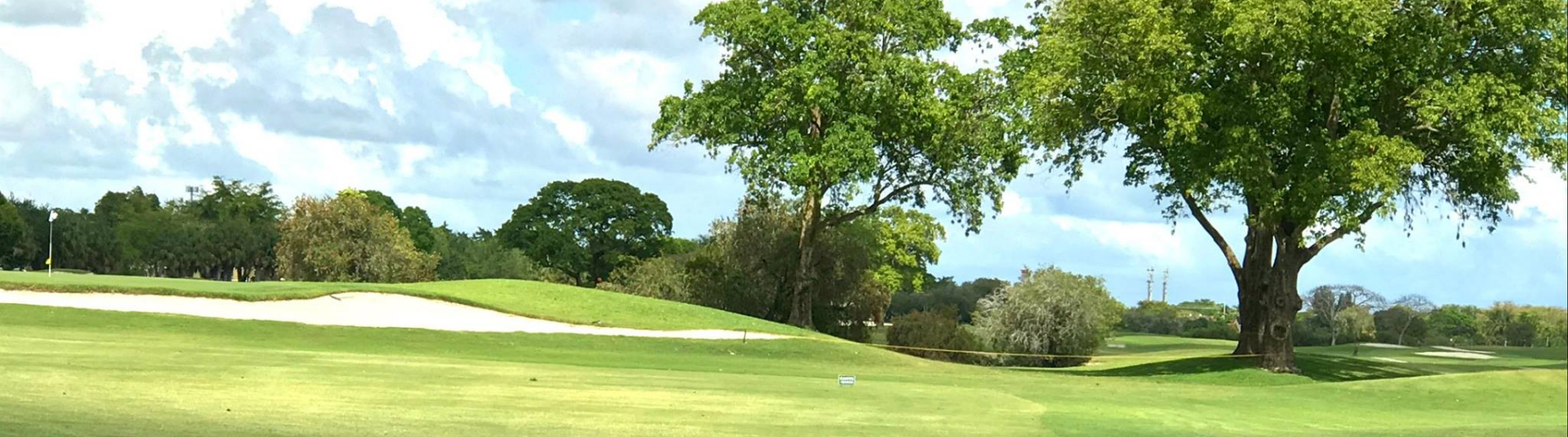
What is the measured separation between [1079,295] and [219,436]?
37.8 meters

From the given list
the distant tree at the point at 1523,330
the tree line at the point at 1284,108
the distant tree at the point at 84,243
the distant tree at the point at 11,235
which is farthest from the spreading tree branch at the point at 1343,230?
the distant tree at the point at 84,243

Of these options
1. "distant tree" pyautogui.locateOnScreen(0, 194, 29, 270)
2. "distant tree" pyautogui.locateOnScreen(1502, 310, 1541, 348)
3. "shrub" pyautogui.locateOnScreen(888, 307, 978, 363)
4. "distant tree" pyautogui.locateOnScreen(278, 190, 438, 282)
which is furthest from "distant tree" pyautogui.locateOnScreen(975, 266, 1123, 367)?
"distant tree" pyautogui.locateOnScreen(0, 194, 29, 270)

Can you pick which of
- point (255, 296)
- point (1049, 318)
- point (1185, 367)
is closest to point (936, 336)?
point (1049, 318)

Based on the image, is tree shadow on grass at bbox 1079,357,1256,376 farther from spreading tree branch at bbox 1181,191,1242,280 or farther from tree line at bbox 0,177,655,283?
tree line at bbox 0,177,655,283

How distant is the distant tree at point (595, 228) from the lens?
89.6m

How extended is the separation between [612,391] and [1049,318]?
99.1 feet

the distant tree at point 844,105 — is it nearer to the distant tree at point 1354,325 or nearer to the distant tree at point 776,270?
the distant tree at point 776,270

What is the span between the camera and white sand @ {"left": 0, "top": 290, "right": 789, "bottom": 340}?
33562 mm

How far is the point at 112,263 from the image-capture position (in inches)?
2224

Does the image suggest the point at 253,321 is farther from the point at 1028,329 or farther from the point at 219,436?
the point at 1028,329

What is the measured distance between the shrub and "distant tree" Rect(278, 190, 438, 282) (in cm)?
2464

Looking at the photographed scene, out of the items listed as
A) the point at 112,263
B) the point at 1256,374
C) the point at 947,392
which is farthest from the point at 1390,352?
the point at 112,263

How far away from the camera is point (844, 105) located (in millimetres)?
44938

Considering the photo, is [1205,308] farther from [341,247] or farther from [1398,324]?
[341,247]
